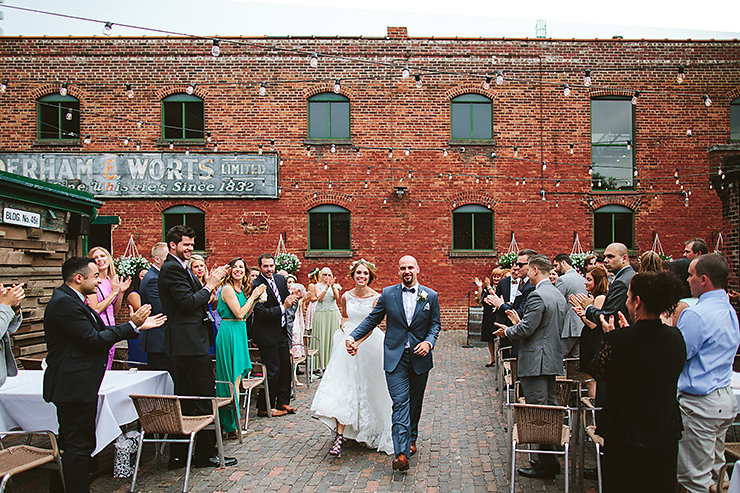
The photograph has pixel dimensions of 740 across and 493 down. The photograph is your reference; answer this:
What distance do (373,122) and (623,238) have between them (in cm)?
824

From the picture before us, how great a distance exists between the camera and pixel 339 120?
16641mm

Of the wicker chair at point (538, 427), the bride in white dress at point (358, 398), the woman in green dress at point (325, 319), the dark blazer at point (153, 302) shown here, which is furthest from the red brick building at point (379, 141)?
the wicker chair at point (538, 427)

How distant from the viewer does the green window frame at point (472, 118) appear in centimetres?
1666

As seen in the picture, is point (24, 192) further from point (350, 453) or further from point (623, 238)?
point (623, 238)

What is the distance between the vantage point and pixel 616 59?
54.6 ft

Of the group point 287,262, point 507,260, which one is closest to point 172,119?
point 287,262

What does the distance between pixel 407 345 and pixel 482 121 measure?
12446 mm

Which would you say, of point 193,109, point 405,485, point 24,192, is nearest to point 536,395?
point 405,485

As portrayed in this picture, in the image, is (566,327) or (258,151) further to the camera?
(258,151)

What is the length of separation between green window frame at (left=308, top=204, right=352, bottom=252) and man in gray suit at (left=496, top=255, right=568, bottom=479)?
37.0 ft

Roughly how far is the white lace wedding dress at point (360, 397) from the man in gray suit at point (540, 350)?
152 centimetres

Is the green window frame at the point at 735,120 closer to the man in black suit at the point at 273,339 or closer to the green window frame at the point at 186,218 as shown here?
the man in black suit at the point at 273,339

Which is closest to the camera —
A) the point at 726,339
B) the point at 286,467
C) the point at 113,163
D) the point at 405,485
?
the point at 726,339

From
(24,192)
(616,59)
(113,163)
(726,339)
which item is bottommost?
(726,339)
